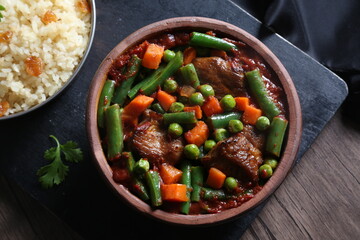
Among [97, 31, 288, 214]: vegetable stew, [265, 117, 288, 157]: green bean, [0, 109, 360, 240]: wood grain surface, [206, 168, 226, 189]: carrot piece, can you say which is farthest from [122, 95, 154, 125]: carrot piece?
[0, 109, 360, 240]: wood grain surface

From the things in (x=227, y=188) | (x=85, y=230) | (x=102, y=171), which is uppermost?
(x=227, y=188)

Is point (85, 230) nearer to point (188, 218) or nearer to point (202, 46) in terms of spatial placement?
point (188, 218)

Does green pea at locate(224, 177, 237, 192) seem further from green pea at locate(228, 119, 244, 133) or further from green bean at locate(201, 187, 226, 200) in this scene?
green pea at locate(228, 119, 244, 133)

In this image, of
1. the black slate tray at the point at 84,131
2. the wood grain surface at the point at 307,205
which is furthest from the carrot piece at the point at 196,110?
the wood grain surface at the point at 307,205

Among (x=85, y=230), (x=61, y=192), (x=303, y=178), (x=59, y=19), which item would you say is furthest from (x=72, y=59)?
(x=303, y=178)

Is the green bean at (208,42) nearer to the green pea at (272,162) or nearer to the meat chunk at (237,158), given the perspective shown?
the meat chunk at (237,158)

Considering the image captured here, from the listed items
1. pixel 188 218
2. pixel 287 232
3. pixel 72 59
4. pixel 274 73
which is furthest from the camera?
pixel 287 232

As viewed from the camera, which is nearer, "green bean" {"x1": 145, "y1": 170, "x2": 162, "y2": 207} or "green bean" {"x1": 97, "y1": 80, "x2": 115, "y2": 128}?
"green bean" {"x1": 145, "y1": 170, "x2": 162, "y2": 207}
